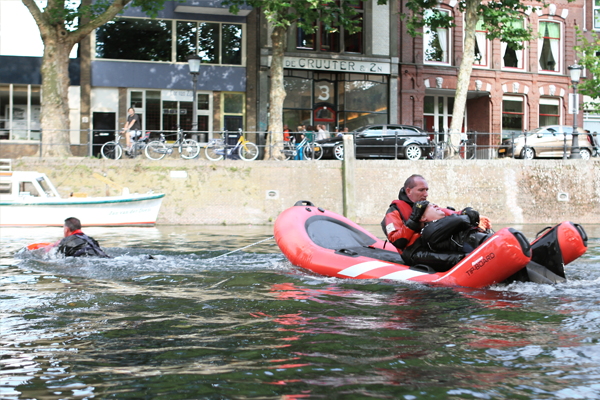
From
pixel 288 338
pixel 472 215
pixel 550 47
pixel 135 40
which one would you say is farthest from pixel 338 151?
pixel 550 47

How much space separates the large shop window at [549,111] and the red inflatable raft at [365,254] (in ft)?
75.6

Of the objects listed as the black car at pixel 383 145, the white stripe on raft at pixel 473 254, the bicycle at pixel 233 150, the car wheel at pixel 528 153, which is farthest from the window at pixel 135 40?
the white stripe on raft at pixel 473 254

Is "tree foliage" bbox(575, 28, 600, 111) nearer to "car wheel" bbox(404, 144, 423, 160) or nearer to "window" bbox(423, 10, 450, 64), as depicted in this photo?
"window" bbox(423, 10, 450, 64)

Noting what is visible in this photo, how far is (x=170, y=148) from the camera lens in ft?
59.3

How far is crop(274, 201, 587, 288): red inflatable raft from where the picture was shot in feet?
19.4

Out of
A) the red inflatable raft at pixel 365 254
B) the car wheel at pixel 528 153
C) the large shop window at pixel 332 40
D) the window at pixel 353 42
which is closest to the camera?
the red inflatable raft at pixel 365 254

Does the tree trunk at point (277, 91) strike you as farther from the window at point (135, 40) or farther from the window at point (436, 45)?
the window at point (436, 45)

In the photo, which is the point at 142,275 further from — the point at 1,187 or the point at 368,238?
the point at 1,187

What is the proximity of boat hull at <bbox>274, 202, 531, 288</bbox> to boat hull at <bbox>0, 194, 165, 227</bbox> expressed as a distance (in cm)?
791

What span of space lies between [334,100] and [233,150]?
30.5ft

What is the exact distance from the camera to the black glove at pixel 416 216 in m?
6.21

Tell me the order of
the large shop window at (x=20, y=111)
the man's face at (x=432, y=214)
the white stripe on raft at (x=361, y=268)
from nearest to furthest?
the man's face at (x=432, y=214) < the white stripe on raft at (x=361, y=268) < the large shop window at (x=20, y=111)

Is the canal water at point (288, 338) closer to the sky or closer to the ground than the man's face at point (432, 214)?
closer to the ground

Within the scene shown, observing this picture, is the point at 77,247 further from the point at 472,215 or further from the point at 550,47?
the point at 550,47
